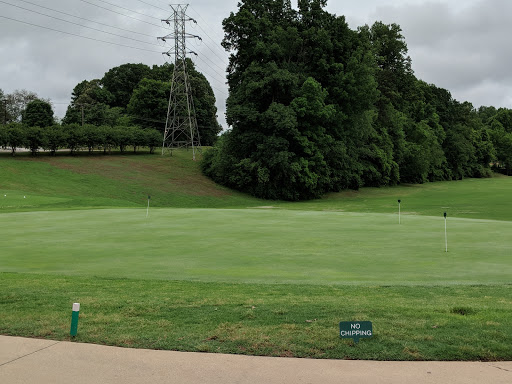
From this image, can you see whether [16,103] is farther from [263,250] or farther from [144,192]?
[263,250]

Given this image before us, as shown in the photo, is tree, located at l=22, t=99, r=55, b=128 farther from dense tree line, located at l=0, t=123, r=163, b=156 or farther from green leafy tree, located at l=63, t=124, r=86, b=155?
green leafy tree, located at l=63, t=124, r=86, b=155

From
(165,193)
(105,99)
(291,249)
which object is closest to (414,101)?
(165,193)

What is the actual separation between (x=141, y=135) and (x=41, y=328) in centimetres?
6700

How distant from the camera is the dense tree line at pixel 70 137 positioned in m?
56.2

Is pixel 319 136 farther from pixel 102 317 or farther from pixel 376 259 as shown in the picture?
pixel 102 317

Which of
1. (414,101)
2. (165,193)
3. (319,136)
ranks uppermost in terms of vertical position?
(414,101)

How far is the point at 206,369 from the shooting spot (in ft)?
15.8

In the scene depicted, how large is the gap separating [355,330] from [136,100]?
93.3 meters

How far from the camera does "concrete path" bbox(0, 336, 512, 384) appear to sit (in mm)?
4559

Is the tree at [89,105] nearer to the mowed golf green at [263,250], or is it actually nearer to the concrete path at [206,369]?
the mowed golf green at [263,250]

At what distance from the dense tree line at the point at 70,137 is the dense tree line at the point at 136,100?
19.3m

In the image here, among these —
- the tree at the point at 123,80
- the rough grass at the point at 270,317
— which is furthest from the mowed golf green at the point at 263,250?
the tree at the point at 123,80

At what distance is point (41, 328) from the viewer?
6141 millimetres

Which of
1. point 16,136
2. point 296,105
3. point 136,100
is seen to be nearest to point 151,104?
point 136,100
